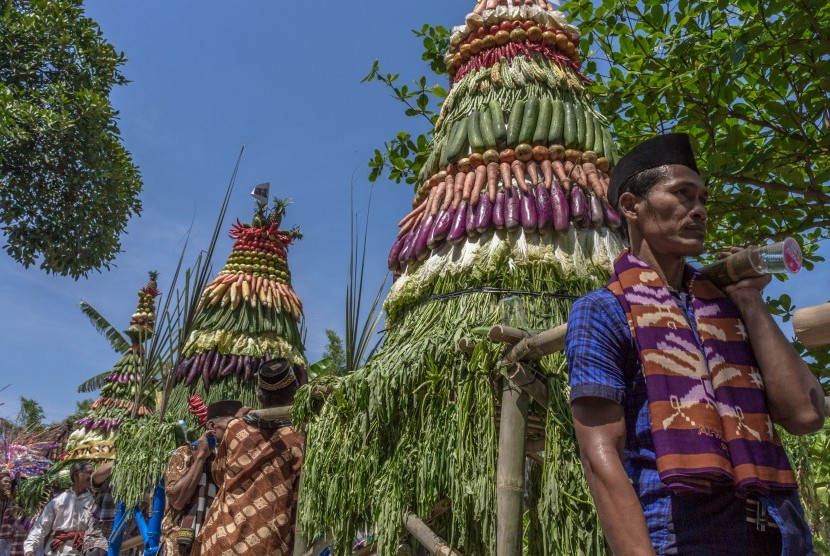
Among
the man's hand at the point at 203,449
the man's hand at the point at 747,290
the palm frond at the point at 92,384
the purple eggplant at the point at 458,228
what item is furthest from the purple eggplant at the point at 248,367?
the palm frond at the point at 92,384

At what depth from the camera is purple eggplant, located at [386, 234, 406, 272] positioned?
15.3 feet

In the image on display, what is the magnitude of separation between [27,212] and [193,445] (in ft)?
37.5

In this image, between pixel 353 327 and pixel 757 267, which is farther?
pixel 353 327

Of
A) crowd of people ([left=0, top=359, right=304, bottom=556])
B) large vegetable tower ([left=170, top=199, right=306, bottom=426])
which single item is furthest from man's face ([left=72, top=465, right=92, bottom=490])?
crowd of people ([left=0, top=359, right=304, bottom=556])

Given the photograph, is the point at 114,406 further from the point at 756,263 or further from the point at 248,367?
the point at 756,263

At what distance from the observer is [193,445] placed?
18.8 feet

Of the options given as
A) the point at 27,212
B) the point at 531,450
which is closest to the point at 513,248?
the point at 531,450

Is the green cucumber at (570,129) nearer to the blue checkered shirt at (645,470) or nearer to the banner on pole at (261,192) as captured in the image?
the blue checkered shirt at (645,470)

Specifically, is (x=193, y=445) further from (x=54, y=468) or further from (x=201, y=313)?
(x=54, y=468)

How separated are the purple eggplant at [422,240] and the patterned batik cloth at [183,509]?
225cm

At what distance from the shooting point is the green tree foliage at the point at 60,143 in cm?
1480

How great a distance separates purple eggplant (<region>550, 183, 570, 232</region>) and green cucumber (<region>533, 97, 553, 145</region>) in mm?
351

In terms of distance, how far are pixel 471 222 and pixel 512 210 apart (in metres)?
0.23

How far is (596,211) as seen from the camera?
4.19 m
